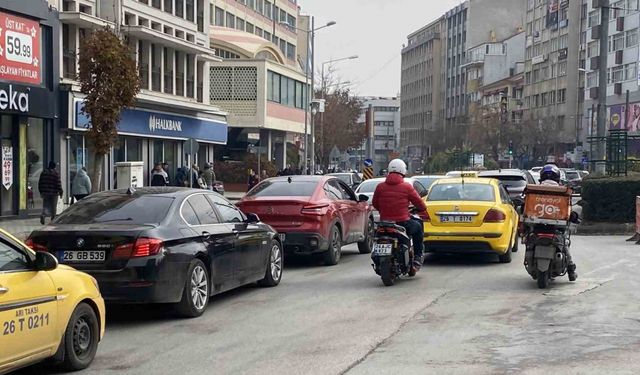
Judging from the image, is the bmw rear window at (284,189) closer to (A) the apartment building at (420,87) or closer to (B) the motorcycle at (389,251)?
(B) the motorcycle at (389,251)

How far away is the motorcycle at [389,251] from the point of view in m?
11.7

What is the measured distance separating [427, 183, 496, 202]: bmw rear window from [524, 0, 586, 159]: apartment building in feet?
243

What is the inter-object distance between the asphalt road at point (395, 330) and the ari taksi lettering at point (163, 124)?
24487 mm

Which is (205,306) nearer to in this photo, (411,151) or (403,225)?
(403,225)

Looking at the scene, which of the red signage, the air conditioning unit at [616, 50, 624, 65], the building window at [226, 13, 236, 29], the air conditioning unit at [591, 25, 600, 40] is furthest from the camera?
the air conditioning unit at [591, 25, 600, 40]

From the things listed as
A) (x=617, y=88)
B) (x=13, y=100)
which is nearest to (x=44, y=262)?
(x=13, y=100)

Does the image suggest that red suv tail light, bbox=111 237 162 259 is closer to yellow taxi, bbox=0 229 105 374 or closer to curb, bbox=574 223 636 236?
yellow taxi, bbox=0 229 105 374

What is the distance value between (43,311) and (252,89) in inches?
1895

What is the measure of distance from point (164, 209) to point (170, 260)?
2.59 feet

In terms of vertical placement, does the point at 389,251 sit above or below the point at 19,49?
below

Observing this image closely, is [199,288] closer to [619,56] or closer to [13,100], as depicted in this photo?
[13,100]

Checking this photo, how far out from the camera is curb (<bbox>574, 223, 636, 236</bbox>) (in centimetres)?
2241

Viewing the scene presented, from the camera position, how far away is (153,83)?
122ft

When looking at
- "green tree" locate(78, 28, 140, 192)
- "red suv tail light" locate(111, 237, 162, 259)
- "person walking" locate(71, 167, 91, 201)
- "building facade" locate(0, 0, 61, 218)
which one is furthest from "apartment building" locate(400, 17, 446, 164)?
"red suv tail light" locate(111, 237, 162, 259)
